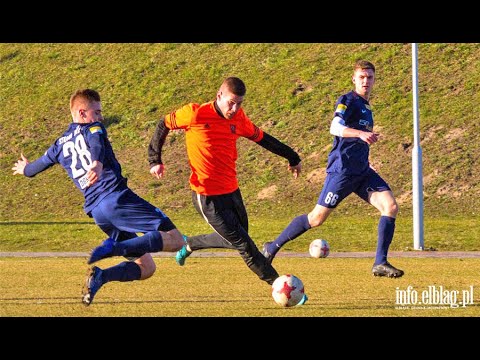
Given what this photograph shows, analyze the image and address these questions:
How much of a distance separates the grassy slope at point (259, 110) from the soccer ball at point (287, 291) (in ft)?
52.2

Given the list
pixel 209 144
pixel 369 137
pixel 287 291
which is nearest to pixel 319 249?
pixel 369 137

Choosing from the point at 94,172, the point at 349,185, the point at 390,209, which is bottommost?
the point at 390,209

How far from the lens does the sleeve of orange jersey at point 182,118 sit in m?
10.1

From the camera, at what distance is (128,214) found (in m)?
9.70

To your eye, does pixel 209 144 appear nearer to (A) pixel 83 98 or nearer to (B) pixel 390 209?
(A) pixel 83 98

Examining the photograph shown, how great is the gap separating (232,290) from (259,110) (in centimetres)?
2006

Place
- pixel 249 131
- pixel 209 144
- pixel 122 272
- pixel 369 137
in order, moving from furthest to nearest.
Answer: pixel 369 137, pixel 249 131, pixel 209 144, pixel 122 272

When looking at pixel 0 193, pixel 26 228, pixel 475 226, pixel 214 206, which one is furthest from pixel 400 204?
pixel 214 206

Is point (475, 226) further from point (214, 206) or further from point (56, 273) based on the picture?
point (214, 206)

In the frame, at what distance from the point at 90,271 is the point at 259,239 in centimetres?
1312

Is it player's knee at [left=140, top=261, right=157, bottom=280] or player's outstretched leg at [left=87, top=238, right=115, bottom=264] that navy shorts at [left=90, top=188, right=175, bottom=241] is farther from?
player's knee at [left=140, top=261, right=157, bottom=280]

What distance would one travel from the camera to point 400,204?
25.8 meters

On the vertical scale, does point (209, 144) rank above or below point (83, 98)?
below

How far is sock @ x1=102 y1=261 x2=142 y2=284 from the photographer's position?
9.58 m
